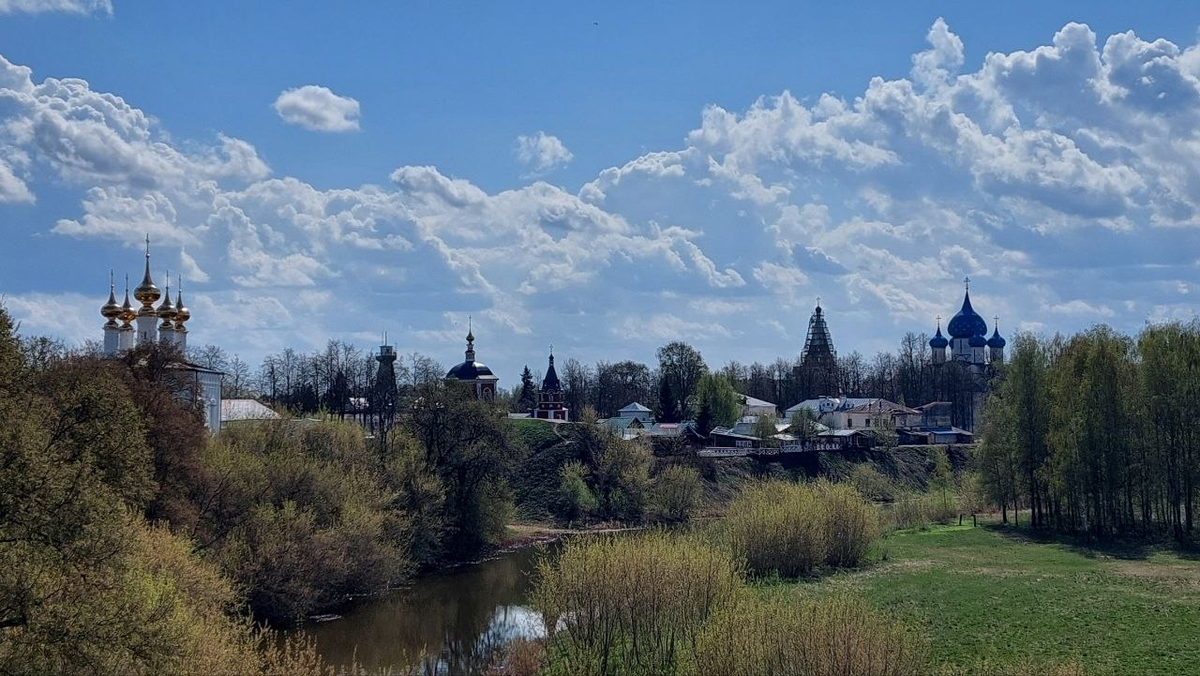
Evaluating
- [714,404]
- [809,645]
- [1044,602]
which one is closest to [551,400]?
[714,404]

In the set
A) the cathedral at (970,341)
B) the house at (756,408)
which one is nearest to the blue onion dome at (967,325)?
the cathedral at (970,341)

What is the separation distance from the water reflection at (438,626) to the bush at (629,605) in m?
6.23

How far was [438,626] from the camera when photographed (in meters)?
37.4

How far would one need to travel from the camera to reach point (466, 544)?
56.1 m

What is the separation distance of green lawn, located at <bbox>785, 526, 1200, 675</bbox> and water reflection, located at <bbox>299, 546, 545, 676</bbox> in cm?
1025

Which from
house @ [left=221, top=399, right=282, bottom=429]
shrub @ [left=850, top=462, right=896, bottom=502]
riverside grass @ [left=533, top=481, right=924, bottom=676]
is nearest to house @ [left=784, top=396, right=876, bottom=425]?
shrub @ [left=850, top=462, right=896, bottom=502]

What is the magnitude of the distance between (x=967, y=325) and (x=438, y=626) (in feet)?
470

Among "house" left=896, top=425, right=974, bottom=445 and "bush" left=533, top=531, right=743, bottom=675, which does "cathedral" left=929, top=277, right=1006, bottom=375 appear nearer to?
"house" left=896, top=425, right=974, bottom=445

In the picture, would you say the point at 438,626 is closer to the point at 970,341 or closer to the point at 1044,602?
the point at 1044,602

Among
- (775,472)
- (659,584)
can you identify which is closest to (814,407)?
(775,472)

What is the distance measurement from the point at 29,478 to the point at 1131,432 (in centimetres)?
4747

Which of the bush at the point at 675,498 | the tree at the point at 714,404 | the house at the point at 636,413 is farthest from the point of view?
the house at the point at 636,413

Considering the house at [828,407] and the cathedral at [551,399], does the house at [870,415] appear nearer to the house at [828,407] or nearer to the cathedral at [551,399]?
the house at [828,407]

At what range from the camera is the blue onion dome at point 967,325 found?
541 feet
